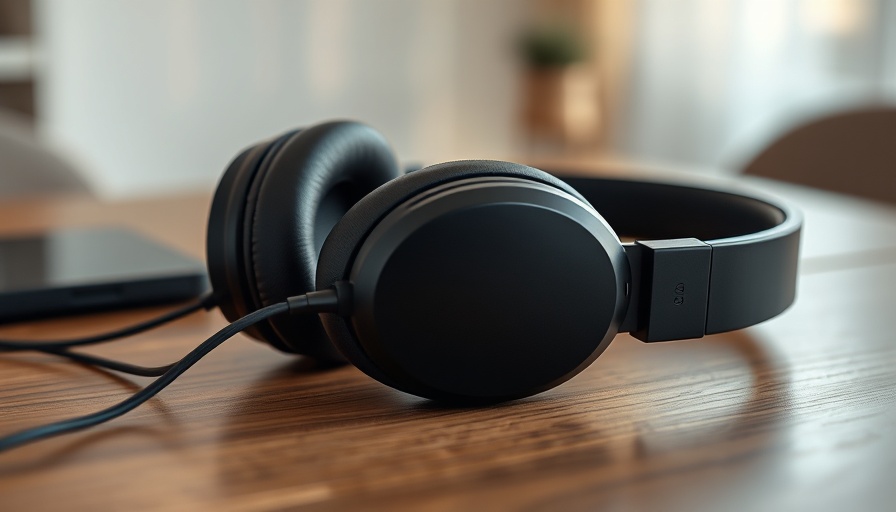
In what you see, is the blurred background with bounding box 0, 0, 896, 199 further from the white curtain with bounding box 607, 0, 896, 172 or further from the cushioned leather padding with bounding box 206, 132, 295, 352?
the cushioned leather padding with bounding box 206, 132, 295, 352

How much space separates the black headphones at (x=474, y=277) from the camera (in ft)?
1.49

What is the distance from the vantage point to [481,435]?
46 cm

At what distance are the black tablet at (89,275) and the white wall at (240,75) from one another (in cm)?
192

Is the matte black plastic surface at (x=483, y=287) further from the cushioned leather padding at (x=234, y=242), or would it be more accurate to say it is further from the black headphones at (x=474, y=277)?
the cushioned leather padding at (x=234, y=242)

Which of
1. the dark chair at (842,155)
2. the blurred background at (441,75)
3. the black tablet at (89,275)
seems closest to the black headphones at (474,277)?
the black tablet at (89,275)

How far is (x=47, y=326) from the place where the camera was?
67 cm

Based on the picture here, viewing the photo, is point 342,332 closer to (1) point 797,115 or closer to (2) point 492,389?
(2) point 492,389

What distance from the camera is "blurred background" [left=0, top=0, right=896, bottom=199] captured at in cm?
304

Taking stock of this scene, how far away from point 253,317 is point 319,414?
0.06 m

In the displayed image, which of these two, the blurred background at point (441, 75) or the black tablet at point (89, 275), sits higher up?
the black tablet at point (89, 275)

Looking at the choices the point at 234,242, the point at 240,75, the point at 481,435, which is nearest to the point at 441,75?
the point at 240,75

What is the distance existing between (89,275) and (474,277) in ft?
1.29

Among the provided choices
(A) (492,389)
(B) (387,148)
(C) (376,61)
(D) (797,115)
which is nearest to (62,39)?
(C) (376,61)

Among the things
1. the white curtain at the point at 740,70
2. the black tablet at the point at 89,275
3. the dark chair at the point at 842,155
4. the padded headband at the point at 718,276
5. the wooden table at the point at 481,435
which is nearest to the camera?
the wooden table at the point at 481,435
